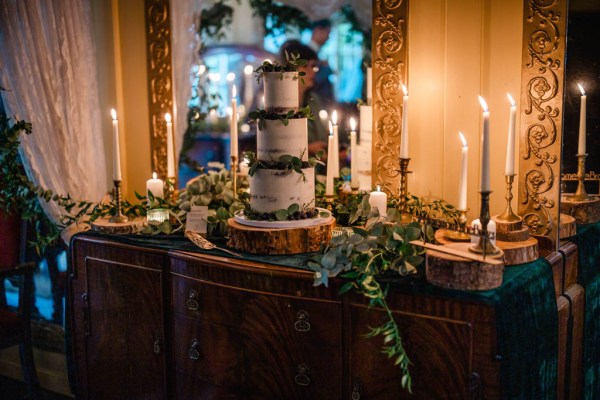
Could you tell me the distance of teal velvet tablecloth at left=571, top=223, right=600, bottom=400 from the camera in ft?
7.81

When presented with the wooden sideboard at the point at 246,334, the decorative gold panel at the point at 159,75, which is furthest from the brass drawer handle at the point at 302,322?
the decorative gold panel at the point at 159,75

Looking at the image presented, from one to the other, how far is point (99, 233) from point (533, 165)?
1693 millimetres

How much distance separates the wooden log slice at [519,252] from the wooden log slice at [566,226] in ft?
0.82

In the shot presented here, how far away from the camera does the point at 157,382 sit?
100 inches

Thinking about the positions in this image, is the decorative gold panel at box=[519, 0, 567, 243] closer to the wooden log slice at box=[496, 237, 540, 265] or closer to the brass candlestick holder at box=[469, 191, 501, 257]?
the wooden log slice at box=[496, 237, 540, 265]

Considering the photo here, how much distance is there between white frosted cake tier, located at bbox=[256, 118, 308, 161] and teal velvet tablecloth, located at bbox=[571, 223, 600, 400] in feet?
3.40

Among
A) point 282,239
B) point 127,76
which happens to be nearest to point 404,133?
point 282,239

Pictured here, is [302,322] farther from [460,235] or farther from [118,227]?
[118,227]

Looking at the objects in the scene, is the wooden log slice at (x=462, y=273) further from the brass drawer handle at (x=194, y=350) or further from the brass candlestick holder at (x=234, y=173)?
the brass candlestick holder at (x=234, y=173)

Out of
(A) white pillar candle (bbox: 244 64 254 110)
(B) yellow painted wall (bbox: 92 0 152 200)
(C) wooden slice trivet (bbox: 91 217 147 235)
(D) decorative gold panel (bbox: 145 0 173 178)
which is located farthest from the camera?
(B) yellow painted wall (bbox: 92 0 152 200)

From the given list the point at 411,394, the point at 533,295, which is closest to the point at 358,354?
the point at 411,394

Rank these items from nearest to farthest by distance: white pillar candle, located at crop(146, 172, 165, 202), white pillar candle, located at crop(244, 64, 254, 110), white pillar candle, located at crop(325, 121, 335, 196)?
white pillar candle, located at crop(325, 121, 335, 196), white pillar candle, located at crop(146, 172, 165, 202), white pillar candle, located at crop(244, 64, 254, 110)

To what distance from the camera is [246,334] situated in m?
2.23

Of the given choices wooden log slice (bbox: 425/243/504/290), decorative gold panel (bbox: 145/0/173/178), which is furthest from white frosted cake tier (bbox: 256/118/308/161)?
decorative gold panel (bbox: 145/0/173/178)
